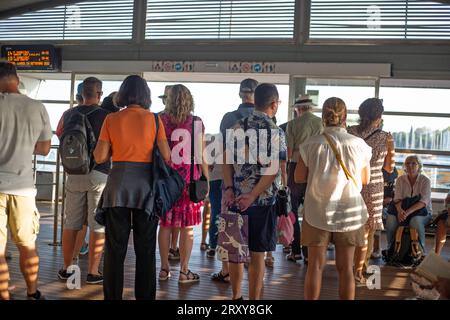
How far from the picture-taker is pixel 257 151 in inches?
140

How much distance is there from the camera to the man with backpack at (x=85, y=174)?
4.26 m

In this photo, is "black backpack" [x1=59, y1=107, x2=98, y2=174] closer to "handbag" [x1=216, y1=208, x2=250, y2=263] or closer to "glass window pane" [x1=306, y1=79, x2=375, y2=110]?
"handbag" [x1=216, y1=208, x2=250, y2=263]

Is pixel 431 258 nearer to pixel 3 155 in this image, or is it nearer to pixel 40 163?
pixel 3 155

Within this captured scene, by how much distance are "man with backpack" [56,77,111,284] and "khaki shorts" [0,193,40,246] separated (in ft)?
2.08

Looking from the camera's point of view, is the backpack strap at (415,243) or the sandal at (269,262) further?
the backpack strap at (415,243)

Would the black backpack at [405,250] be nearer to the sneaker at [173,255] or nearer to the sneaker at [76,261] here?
the sneaker at [173,255]

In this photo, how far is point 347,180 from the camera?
349 centimetres

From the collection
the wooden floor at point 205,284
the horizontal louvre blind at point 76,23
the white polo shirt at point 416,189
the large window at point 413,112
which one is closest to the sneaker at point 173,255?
the wooden floor at point 205,284

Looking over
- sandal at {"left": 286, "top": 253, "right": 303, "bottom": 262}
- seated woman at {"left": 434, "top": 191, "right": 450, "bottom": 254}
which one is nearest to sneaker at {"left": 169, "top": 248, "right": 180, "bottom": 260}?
sandal at {"left": 286, "top": 253, "right": 303, "bottom": 262}

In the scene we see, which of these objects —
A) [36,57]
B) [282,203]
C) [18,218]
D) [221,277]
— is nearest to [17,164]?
[18,218]

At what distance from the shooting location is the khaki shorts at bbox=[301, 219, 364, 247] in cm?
344

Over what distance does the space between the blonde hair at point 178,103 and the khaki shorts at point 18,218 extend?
131 centimetres

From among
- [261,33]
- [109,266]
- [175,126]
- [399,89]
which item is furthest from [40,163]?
[109,266]

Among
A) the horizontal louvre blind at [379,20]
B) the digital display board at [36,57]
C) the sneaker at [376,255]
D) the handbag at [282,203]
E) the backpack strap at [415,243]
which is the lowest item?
the sneaker at [376,255]
